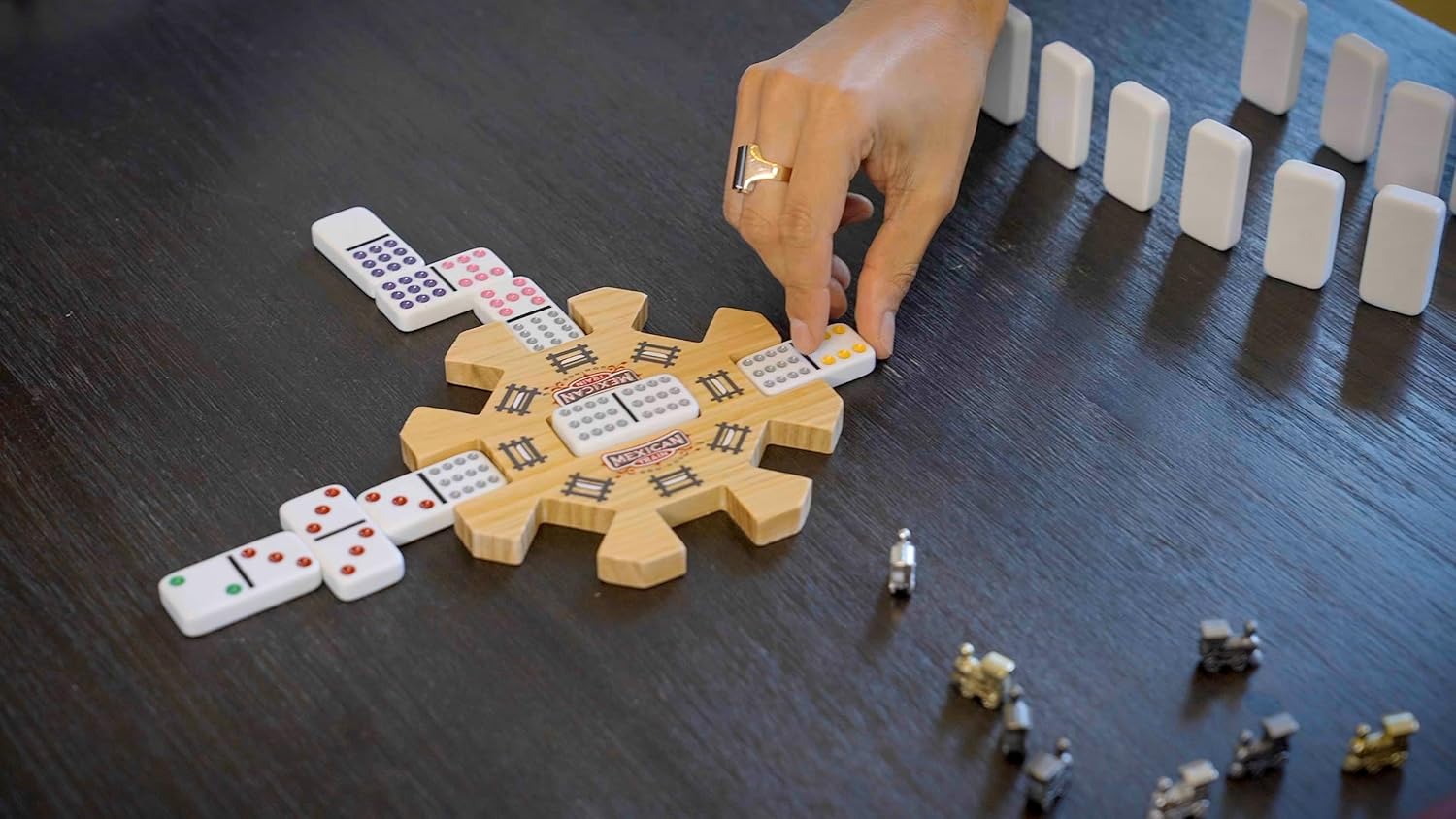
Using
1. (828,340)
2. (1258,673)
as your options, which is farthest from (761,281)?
(1258,673)

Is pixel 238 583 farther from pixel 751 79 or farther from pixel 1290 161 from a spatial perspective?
pixel 1290 161

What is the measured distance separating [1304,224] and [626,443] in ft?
2.25

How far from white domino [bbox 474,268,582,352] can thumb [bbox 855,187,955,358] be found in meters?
0.27

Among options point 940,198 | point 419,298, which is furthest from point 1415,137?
point 419,298

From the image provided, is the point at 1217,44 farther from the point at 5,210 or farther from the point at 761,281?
the point at 5,210

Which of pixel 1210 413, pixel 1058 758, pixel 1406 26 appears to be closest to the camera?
pixel 1058 758

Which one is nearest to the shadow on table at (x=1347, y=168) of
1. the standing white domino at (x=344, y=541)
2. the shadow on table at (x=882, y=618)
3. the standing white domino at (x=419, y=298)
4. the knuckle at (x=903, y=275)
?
the knuckle at (x=903, y=275)

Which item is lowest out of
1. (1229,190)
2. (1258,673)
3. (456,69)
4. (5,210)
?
(5,210)

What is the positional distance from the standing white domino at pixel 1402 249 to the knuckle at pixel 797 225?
0.53 meters

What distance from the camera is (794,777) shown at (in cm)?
113

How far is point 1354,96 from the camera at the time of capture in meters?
1.74

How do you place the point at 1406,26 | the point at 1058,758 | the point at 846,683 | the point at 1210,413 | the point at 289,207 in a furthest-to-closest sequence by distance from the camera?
1. the point at 1406,26
2. the point at 289,207
3. the point at 1210,413
4. the point at 846,683
5. the point at 1058,758

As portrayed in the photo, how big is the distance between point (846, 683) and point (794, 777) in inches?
3.7

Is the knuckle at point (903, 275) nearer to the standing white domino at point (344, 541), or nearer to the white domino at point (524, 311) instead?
the white domino at point (524, 311)
